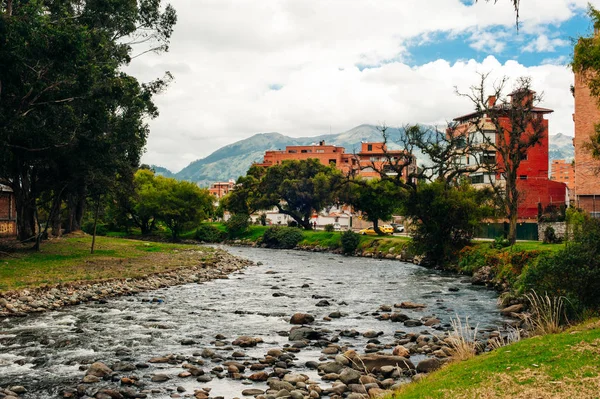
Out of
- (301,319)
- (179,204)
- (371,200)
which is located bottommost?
(301,319)

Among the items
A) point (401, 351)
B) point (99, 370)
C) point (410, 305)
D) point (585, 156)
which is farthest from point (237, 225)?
point (99, 370)

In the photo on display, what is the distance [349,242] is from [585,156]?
3134 cm

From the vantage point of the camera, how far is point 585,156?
62.9 m

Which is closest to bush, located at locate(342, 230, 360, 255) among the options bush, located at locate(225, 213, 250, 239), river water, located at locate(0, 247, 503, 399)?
bush, located at locate(225, 213, 250, 239)

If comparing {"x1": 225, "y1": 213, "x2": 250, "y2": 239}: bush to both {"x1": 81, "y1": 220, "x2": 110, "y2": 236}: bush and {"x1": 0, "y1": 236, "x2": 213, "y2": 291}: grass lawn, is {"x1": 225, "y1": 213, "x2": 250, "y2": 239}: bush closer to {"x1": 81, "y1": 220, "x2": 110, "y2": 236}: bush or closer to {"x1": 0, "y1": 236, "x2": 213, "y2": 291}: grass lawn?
{"x1": 81, "y1": 220, "x2": 110, "y2": 236}: bush

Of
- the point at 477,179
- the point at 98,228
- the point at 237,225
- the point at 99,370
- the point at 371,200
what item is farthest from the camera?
the point at 237,225

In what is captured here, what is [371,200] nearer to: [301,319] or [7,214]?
[7,214]

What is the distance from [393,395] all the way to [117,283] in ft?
81.2

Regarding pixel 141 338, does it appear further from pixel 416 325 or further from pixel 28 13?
pixel 28 13

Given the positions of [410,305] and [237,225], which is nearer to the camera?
[410,305]

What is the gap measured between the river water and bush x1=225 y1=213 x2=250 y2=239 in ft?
193

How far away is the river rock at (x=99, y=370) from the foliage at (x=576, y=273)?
15.7 m

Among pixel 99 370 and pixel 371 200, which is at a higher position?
pixel 371 200

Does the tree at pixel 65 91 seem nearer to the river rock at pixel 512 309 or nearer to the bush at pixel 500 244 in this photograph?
the river rock at pixel 512 309
